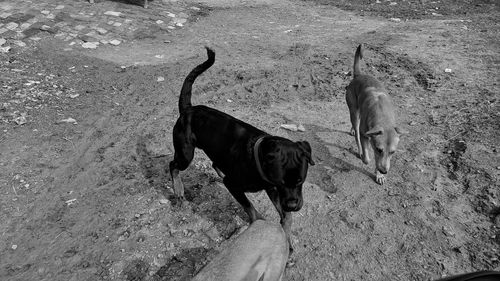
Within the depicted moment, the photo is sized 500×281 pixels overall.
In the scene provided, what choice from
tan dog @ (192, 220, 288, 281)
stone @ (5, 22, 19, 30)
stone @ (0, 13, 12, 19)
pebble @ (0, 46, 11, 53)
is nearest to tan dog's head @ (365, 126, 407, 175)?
tan dog @ (192, 220, 288, 281)

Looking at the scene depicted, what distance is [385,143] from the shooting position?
16.0ft

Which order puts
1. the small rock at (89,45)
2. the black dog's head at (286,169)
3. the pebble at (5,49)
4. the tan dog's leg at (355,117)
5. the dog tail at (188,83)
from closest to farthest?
1. the black dog's head at (286,169)
2. the dog tail at (188,83)
3. the tan dog's leg at (355,117)
4. the pebble at (5,49)
5. the small rock at (89,45)

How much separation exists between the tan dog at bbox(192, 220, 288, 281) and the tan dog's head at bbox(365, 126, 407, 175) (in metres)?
2.57

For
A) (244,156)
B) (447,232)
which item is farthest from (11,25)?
(447,232)

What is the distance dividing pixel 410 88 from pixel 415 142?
1.99m

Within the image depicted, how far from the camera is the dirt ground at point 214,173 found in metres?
4.01

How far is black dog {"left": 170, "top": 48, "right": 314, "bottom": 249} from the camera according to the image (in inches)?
133

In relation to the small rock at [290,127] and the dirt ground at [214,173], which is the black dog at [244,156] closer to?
the dirt ground at [214,173]

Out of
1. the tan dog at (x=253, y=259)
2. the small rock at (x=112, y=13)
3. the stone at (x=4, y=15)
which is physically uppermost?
the tan dog at (x=253, y=259)

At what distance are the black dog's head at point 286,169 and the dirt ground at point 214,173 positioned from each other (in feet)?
3.01

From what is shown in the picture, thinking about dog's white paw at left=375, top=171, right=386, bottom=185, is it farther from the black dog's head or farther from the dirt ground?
the black dog's head

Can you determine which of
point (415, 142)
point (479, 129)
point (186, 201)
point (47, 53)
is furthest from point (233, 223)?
point (47, 53)

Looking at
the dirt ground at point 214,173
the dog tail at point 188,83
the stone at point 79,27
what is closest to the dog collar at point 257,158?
the dirt ground at point 214,173

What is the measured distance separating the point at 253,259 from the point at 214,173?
2930 mm
